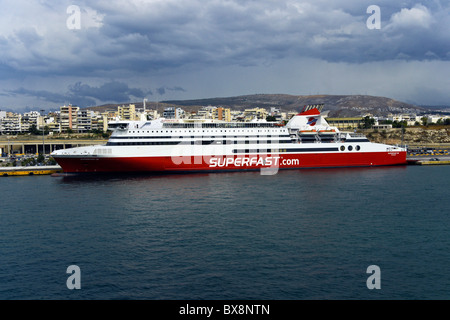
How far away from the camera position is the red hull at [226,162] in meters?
40.2

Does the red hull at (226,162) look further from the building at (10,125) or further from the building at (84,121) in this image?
the building at (10,125)

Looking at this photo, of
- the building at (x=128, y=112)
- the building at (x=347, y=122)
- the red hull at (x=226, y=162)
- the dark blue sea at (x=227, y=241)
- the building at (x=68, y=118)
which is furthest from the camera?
the building at (x=128, y=112)

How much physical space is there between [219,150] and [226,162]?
1.52 meters

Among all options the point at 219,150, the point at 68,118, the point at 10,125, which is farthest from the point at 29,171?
the point at 10,125

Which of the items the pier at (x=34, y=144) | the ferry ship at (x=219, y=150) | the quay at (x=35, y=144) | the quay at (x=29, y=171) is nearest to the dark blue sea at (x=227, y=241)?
the ferry ship at (x=219, y=150)

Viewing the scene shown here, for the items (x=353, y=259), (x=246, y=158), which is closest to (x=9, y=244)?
(x=353, y=259)

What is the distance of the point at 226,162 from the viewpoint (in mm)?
42562

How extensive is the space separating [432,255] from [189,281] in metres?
10.6

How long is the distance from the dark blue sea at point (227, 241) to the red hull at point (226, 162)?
7.70 metres

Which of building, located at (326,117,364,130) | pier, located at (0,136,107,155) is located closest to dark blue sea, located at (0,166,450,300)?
pier, located at (0,136,107,155)

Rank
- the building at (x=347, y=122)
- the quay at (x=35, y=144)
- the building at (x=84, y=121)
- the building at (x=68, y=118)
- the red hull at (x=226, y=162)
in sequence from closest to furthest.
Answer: the red hull at (x=226, y=162), the quay at (x=35, y=144), the building at (x=347, y=122), the building at (x=68, y=118), the building at (x=84, y=121)

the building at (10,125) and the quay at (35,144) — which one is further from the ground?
the building at (10,125)
